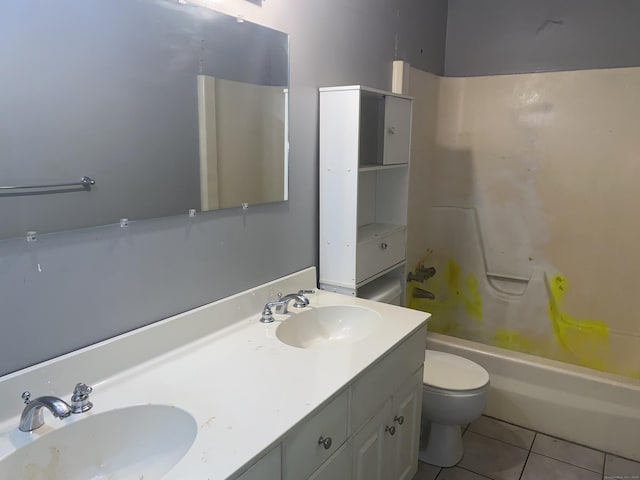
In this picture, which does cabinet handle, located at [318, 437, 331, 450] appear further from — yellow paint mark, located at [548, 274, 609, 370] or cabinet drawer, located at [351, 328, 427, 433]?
yellow paint mark, located at [548, 274, 609, 370]

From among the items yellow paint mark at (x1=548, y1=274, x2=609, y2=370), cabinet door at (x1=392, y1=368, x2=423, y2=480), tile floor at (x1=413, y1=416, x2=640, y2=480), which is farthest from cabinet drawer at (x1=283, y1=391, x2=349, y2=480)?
yellow paint mark at (x1=548, y1=274, x2=609, y2=370)

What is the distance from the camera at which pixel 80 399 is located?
105 cm

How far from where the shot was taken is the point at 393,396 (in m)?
1.55

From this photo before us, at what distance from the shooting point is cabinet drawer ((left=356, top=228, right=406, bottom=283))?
1.90m

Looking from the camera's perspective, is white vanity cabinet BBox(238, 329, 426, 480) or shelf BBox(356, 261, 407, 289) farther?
shelf BBox(356, 261, 407, 289)

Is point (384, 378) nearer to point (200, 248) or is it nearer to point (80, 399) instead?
point (200, 248)

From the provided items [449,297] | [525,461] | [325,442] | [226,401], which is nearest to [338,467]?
[325,442]

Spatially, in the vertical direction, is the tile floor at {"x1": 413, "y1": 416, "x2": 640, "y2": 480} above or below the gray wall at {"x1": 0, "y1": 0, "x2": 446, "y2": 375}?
below

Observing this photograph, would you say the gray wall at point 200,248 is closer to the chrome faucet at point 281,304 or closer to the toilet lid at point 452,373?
the chrome faucet at point 281,304

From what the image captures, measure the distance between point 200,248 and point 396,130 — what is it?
105cm

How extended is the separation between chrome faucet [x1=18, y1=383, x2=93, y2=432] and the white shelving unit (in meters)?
1.05

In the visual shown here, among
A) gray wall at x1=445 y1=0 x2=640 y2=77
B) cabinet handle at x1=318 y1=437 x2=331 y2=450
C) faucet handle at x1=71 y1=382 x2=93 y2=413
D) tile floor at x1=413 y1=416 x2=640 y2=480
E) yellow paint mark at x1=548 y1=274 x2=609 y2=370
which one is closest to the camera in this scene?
faucet handle at x1=71 y1=382 x2=93 y2=413

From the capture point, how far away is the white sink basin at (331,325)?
5.44 ft

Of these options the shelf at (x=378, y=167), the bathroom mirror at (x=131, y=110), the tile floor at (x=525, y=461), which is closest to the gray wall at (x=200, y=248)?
the bathroom mirror at (x=131, y=110)
